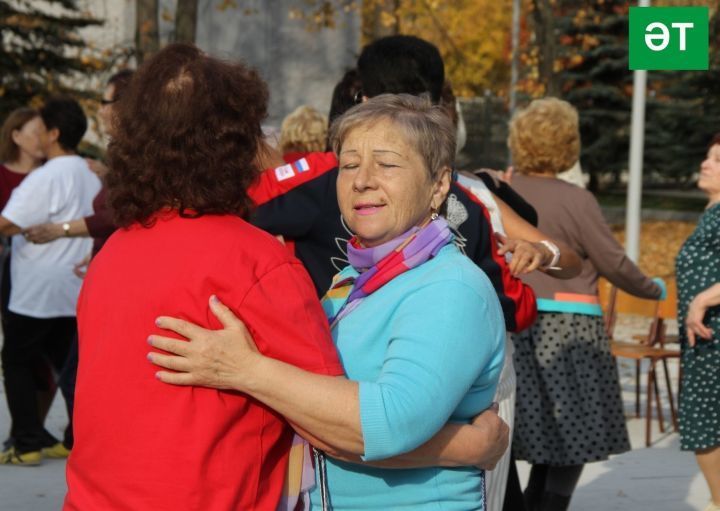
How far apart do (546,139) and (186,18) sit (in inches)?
411

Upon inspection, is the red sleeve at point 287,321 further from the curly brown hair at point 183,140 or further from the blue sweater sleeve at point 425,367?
the curly brown hair at point 183,140

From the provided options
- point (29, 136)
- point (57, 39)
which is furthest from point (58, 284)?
point (57, 39)

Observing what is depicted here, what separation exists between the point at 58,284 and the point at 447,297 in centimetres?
538

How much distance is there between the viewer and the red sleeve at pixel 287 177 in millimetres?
3762

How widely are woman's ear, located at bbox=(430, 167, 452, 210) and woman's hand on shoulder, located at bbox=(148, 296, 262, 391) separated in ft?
2.02

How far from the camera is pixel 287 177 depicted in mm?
3779

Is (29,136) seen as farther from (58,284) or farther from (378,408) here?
(378,408)

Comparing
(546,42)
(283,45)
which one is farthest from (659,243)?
(283,45)

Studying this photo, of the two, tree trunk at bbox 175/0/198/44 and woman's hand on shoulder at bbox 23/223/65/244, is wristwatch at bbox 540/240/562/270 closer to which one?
woman's hand on shoulder at bbox 23/223/65/244

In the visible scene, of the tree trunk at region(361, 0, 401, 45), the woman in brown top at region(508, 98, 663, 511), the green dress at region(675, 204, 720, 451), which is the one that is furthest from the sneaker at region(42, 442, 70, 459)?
the tree trunk at region(361, 0, 401, 45)

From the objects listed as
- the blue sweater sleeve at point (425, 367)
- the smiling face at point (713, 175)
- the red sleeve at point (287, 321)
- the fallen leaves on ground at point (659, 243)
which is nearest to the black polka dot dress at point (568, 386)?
the smiling face at point (713, 175)

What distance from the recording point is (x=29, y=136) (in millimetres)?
8164

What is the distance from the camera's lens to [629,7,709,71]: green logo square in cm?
964

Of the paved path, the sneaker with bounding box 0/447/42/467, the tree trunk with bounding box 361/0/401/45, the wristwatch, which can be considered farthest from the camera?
the tree trunk with bounding box 361/0/401/45
